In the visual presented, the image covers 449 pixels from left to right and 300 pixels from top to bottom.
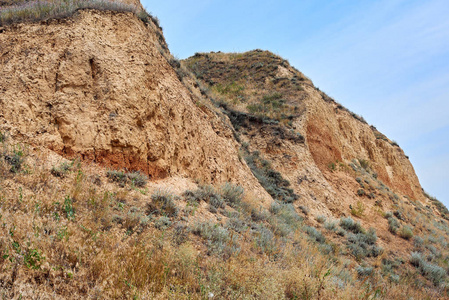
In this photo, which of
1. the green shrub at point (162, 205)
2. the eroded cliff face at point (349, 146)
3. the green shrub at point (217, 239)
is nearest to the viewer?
the green shrub at point (217, 239)

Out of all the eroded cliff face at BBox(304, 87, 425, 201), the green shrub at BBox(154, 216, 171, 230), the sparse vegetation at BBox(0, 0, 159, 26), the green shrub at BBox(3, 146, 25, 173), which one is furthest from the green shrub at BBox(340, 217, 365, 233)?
the sparse vegetation at BBox(0, 0, 159, 26)

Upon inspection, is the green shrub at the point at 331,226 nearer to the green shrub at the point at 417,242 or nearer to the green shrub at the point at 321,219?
the green shrub at the point at 321,219

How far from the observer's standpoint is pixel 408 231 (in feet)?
43.2

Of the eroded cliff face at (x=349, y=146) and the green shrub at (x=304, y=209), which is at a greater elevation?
the eroded cliff face at (x=349, y=146)

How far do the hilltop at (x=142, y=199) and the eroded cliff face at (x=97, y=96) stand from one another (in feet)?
0.11

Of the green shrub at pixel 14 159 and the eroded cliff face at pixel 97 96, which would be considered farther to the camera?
the eroded cliff face at pixel 97 96

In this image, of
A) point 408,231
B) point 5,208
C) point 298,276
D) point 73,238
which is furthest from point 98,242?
point 408,231

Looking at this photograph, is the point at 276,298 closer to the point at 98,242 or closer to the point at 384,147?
the point at 98,242

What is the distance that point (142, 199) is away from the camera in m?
5.10

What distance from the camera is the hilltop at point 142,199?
9.23 feet

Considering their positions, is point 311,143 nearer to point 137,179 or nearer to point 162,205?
point 137,179

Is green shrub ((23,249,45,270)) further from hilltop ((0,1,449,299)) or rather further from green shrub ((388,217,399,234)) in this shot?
green shrub ((388,217,399,234))

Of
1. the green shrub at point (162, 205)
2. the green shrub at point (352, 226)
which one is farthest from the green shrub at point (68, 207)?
the green shrub at point (352, 226)

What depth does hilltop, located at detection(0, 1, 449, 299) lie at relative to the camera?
2812mm
